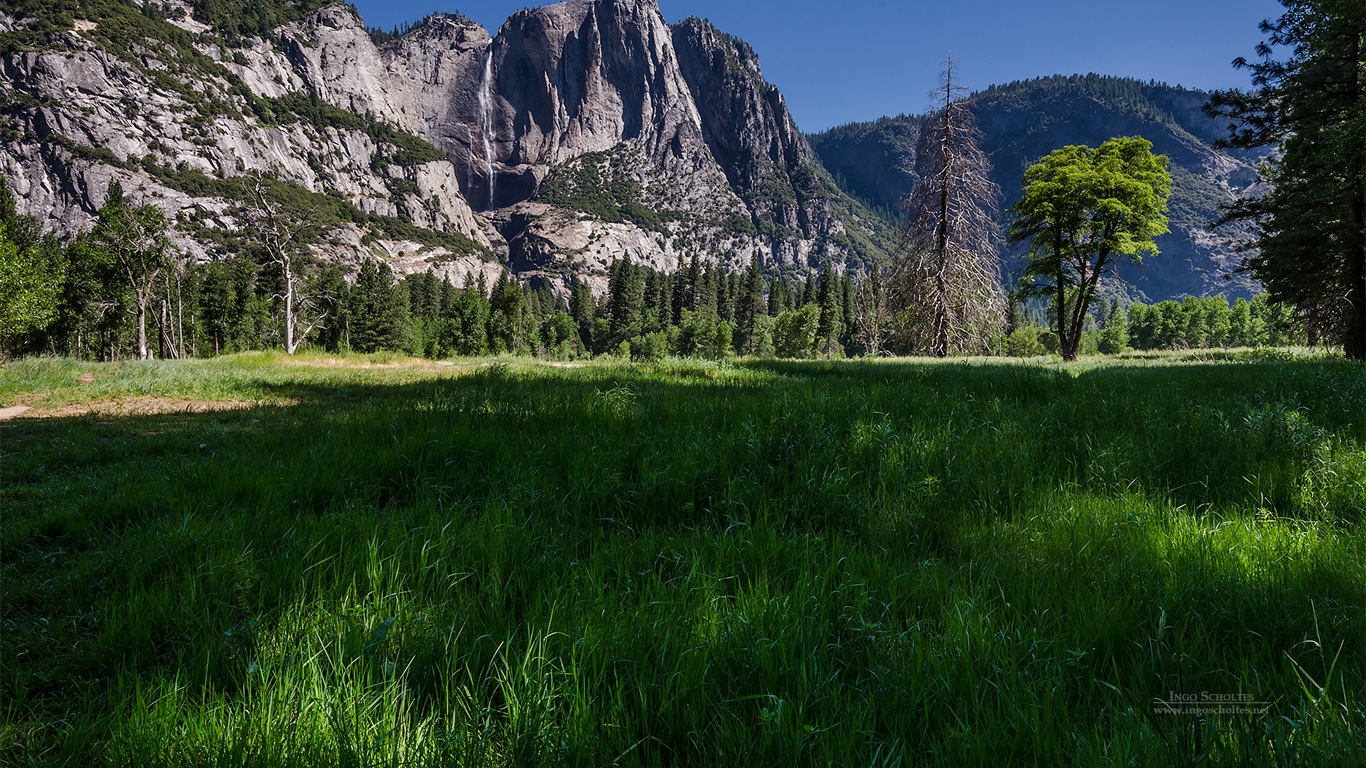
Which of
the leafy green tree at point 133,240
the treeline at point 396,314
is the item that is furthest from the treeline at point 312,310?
the treeline at point 396,314

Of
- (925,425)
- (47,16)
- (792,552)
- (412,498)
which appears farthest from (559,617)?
(47,16)

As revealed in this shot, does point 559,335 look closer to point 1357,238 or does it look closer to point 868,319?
point 868,319

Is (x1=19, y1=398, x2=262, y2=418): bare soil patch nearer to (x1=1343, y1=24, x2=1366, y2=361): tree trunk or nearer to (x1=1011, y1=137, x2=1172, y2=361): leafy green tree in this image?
(x1=1343, y1=24, x2=1366, y2=361): tree trunk

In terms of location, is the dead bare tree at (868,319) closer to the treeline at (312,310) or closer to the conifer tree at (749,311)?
the treeline at (312,310)

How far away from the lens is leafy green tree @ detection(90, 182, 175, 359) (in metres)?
41.0

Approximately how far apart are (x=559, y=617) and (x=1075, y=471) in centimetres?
339

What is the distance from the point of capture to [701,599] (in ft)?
6.19

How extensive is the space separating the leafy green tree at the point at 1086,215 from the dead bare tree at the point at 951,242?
463cm

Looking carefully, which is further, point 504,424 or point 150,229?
point 150,229

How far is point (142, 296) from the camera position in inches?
1786

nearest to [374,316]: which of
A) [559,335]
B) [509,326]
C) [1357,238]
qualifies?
[509,326]

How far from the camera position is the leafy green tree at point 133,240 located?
41031 millimetres

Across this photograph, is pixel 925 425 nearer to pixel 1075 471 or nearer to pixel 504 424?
pixel 1075 471

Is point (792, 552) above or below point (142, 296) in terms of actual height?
below
